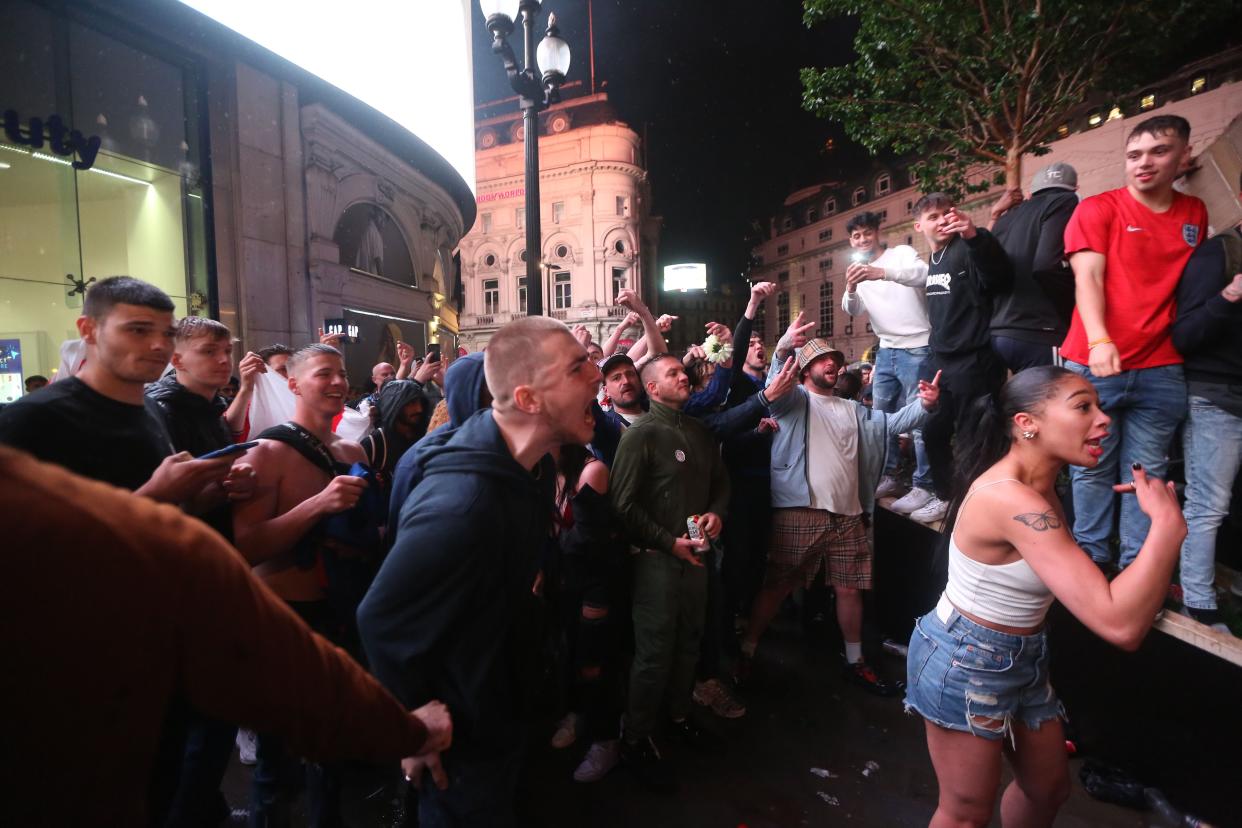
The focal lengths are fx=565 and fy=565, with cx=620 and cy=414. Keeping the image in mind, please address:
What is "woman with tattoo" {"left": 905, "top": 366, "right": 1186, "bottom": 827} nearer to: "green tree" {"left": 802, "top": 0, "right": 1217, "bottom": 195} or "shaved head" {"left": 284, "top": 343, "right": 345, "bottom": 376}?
"shaved head" {"left": 284, "top": 343, "right": 345, "bottom": 376}

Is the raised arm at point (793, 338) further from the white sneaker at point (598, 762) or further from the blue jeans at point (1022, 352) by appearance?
the white sneaker at point (598, 762)

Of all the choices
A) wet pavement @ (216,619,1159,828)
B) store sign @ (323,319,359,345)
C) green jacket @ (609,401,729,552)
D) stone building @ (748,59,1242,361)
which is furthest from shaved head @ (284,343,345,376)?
store sign @ (323,319,359,345)

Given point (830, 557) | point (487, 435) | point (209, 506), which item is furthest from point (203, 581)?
point (830, 557)

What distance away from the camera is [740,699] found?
4.20 metres

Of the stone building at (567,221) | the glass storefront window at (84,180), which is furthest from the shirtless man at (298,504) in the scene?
the stone building at (567,221)

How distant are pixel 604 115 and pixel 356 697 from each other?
4855 cm

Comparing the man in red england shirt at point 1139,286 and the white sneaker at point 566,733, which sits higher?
the man in red england shirt at point 1139,286

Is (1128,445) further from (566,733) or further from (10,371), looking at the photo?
(10,371)

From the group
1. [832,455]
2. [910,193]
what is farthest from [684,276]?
[832,455]

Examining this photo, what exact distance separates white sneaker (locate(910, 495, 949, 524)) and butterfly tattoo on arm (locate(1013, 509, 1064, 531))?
2.68 meters

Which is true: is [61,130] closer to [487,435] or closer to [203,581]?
[487,435]

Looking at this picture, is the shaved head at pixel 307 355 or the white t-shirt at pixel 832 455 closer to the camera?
the shaved head at pixel 307 355

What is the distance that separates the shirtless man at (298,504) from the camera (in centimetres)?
260

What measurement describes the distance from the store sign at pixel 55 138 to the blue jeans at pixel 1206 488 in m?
12.9
